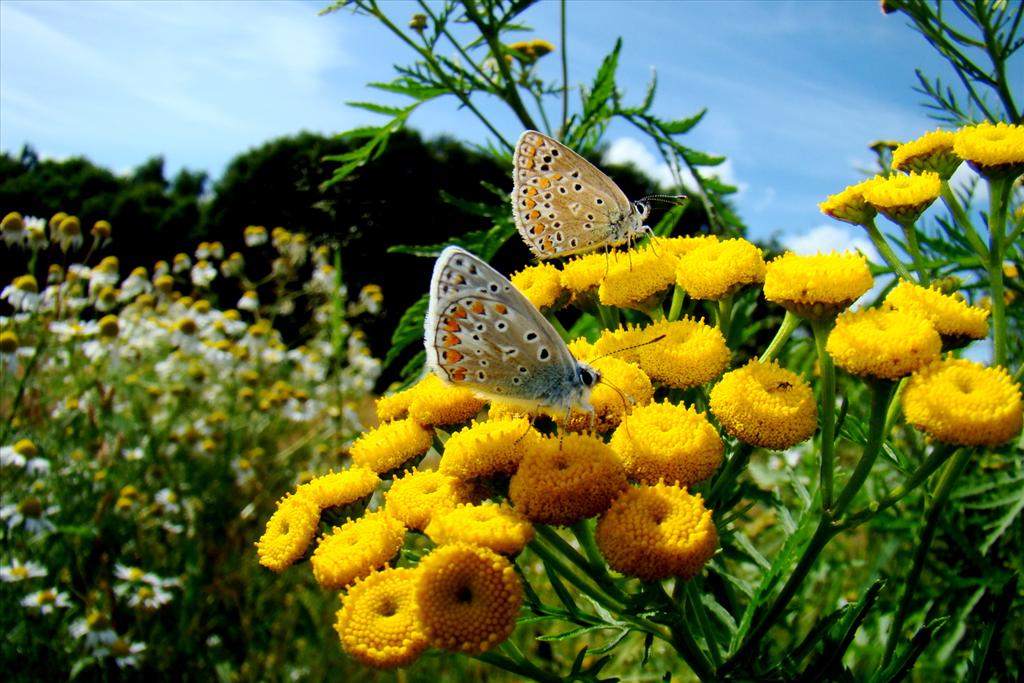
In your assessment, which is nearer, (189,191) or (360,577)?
(360,577)

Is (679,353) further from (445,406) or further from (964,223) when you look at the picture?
(964,223)

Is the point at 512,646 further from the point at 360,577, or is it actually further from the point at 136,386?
the point at 136,386

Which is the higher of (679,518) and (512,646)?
(679,518)

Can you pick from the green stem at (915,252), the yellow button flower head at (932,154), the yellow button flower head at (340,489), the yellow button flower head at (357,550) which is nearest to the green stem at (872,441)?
the green stem at (915,252)

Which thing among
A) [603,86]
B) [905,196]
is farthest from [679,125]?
[905,196]

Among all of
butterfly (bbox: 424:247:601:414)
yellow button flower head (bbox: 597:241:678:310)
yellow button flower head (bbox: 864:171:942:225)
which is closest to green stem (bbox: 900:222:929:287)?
yellow button flower head (bbox: 864:171:942:225)

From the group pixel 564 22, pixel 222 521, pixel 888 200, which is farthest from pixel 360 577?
pixel 222 521

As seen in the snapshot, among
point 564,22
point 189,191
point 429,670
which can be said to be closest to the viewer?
point 564,22

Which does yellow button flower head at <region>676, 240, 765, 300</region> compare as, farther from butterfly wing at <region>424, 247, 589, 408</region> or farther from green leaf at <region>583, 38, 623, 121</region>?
green leaf at <region>583, 38, 623, 121</region>
